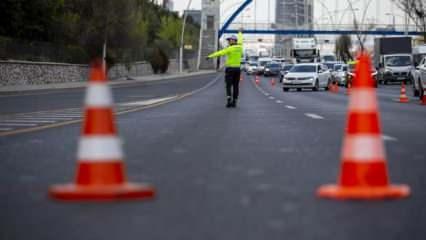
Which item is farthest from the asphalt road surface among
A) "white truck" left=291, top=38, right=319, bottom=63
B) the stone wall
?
"white truck" left=291, top=38, right=319, bottom=63

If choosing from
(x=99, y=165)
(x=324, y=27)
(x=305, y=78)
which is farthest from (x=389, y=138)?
(x=324, y=27)

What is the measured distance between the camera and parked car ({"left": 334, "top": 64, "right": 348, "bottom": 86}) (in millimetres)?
59469

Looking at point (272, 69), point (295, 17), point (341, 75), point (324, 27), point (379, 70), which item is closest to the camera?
point (341, 75)

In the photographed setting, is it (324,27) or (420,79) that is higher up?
(324,27)

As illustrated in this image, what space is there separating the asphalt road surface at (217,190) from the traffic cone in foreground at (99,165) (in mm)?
233

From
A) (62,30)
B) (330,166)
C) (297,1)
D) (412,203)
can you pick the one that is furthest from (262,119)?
(297,1)

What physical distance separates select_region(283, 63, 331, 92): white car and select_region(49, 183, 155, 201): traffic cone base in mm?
39897

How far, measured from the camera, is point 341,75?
6022 cm

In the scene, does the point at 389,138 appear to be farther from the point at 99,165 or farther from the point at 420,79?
the point at 420,79

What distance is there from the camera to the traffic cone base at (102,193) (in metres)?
5.78

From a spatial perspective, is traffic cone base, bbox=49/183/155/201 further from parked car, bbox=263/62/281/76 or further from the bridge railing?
the bridge railing

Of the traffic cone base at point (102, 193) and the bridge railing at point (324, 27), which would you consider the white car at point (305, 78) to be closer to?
the traffic cone base at point (102, 193)

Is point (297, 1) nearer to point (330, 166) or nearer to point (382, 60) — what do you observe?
point (382, 60)

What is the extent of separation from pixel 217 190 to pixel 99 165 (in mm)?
1708
